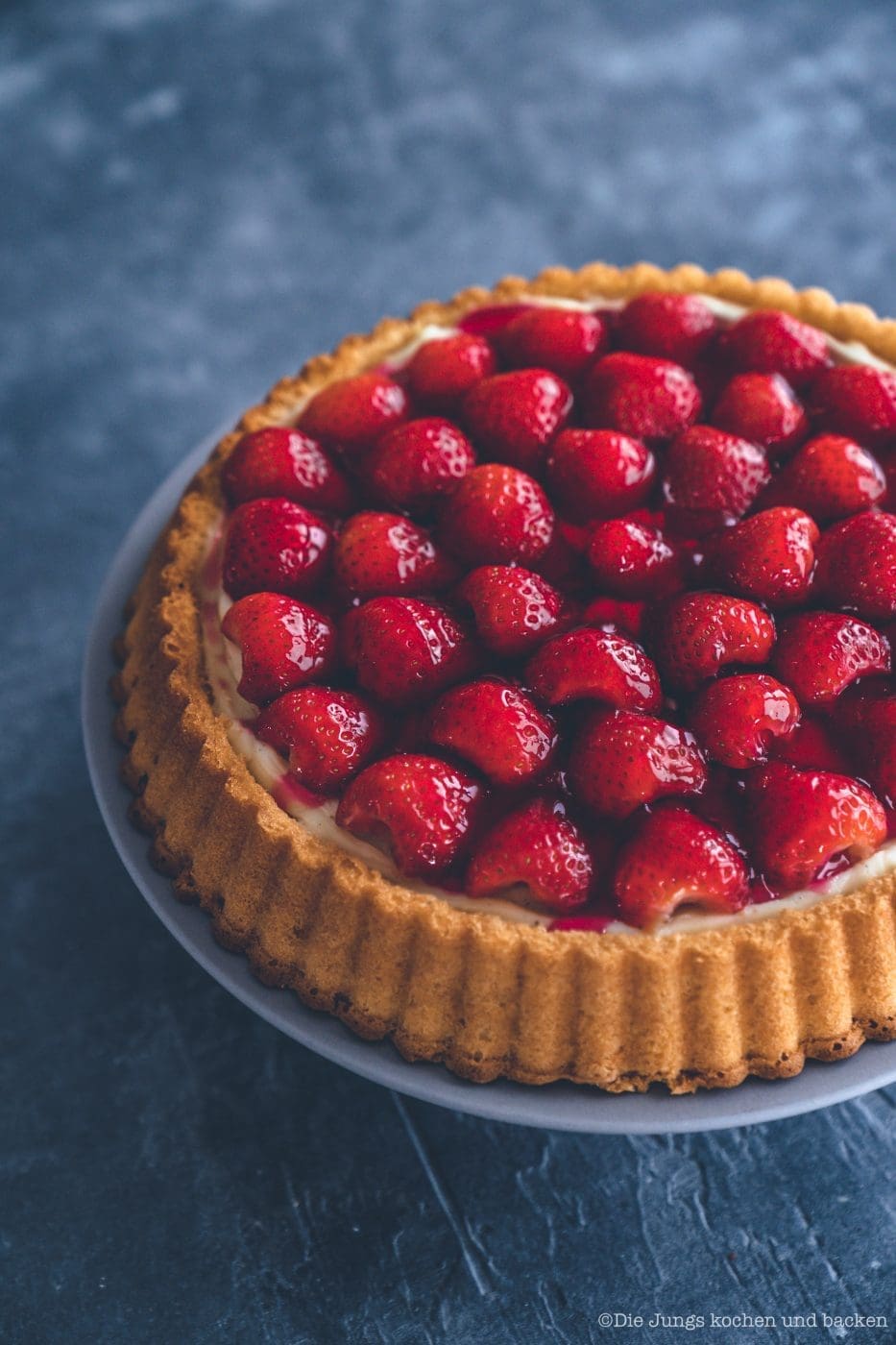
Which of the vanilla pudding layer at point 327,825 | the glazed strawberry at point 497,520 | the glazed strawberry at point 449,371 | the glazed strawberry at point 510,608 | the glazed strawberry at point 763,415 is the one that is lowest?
the vanilla pudding layer at point 327,825

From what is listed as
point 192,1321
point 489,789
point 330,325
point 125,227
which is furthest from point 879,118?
point 192,1321

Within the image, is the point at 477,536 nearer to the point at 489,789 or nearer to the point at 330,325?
the point at 489,789

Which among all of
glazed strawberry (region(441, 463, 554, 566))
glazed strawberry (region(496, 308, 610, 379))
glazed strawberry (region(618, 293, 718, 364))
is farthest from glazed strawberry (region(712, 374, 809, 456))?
glazed strawberry (region(441, 463, 554, 566))

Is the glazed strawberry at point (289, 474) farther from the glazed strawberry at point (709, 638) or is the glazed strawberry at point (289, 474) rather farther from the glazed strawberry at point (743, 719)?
the glazed strawberry at point (743, 719)

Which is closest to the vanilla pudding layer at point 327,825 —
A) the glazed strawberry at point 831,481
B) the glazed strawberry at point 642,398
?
the glazed strawberry at point 831,481

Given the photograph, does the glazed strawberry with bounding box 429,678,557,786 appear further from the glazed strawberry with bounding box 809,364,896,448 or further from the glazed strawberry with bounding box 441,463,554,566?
the glazed strawberry with bounding box 809,364,896,448

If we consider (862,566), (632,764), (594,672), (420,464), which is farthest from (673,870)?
(420,464)
